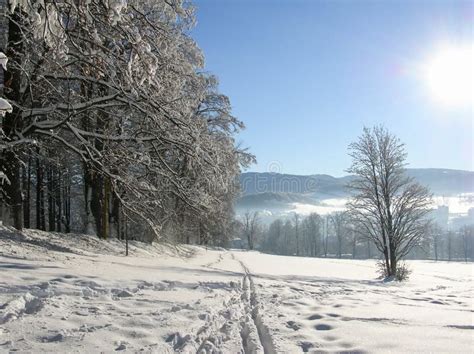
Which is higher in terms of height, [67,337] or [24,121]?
[24,121]

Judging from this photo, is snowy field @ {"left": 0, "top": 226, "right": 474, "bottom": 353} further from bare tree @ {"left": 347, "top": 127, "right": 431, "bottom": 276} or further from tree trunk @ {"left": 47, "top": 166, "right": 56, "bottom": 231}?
tree trunk @ {"left": 47, "top": 166, "right": 56, "bottom": 231}

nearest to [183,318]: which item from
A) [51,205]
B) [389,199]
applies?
[389,199]

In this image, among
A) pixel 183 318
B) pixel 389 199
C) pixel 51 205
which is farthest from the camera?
pixel 51 205

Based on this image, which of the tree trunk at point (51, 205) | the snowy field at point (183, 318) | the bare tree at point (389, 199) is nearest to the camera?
the snowy field at point (183, 318)

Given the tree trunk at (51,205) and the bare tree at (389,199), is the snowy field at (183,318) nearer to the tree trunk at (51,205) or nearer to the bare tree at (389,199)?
the bare tree at (389,199)

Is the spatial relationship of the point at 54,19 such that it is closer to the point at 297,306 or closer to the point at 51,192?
the point at 297,306

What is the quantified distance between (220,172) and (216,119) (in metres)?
14.3

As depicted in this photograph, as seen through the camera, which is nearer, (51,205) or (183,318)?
(183,318)

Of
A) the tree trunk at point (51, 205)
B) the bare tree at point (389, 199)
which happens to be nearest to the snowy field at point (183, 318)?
the bare tree at point (389, 199)

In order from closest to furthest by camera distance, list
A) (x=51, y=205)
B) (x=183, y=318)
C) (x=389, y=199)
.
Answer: (x=183, y=318) < (x=389, y=199) < (x=51, y=205)

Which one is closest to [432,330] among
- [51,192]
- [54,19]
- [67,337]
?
[67,337]

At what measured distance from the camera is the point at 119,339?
4.62 meters

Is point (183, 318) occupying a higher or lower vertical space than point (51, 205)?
lower

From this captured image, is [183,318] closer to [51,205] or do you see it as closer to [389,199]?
[389,199]
